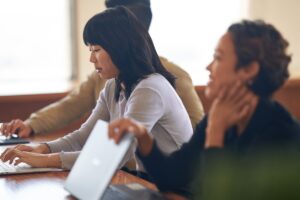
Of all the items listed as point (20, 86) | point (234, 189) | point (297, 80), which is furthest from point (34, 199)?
point (297, 80)

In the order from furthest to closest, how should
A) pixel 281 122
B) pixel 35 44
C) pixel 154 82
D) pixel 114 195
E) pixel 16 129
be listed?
pixel 35 44 < pixel 16 129 < pixel 154 82 < pixel 114 195 < pixel 281 122

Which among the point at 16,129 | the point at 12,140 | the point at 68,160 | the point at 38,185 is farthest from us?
the point at 16,129

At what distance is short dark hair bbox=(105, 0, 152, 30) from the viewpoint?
2.56 metres

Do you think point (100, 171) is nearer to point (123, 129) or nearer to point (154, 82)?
point (123, 129)

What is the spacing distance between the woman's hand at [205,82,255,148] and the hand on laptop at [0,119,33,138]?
1.34 metres

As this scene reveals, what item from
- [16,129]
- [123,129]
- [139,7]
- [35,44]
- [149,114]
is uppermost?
[139,7]

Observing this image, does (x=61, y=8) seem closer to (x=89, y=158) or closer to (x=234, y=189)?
(x=89, y=158)

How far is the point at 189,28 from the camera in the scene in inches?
169

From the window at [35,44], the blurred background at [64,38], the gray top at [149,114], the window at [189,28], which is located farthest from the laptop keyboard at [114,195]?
the window at [189,28]

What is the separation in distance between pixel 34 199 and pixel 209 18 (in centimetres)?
308

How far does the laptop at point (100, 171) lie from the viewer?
4.31ft

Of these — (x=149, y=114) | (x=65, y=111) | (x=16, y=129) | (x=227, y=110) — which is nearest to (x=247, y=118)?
(x=227, y=110)

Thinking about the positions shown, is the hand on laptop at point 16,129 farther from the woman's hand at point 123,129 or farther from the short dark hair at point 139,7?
the woman's hand at point 123,129

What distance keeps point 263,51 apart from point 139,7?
1347 mm
